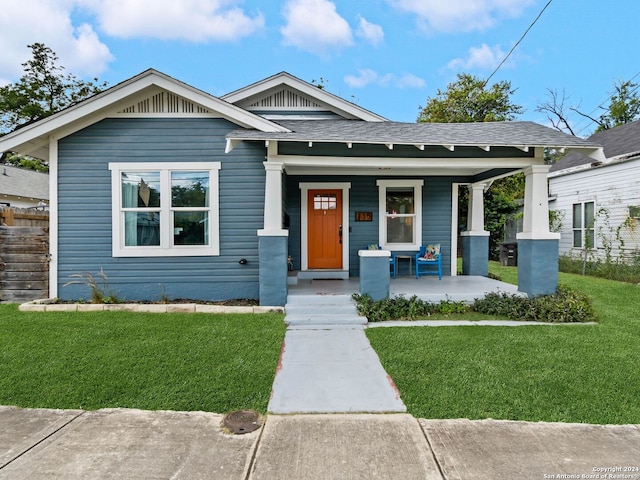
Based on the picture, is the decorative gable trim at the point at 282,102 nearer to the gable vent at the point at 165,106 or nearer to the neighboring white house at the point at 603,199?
the gable vent at the point at 165,106

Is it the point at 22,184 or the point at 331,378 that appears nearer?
the point at 331,378

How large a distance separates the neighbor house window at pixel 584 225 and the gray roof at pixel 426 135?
21.7 ft

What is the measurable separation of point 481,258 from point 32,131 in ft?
31.1

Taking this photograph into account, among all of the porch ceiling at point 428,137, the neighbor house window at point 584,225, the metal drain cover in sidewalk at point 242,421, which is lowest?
the metal drain cover in sidewalk at point 242,421

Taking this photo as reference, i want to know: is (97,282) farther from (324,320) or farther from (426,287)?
(426,287)

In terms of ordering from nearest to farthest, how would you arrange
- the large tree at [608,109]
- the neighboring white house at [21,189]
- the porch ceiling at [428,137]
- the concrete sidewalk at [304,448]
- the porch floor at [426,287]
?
the concrete sidewalk at [304,448]
the porch ceiling at [428,137]
the porch floor at [426,287]
the neighboring white house at [21,189]
the large tree at [608,109]

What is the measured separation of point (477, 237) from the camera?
873 cm

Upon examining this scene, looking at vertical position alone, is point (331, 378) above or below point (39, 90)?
below

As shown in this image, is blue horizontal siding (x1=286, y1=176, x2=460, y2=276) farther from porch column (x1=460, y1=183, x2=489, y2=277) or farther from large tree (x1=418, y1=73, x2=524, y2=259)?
large tree (x1=418, y1=73, x2=524, y2=259)

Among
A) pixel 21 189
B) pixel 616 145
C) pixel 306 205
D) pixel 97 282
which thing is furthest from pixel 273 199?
pixel 21 189

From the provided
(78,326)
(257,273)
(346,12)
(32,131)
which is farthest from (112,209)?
(346,12)

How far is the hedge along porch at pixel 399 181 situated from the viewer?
600cm

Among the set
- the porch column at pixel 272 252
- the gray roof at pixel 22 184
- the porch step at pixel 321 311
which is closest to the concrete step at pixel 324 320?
the porch step at pixel 321 311

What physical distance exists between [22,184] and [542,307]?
20.5 meters
